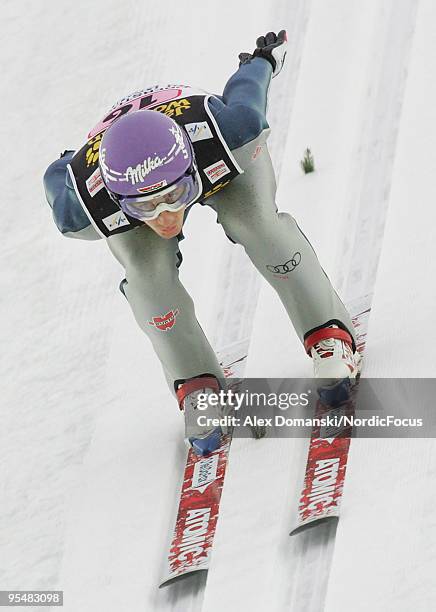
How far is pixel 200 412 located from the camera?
6.75 metres

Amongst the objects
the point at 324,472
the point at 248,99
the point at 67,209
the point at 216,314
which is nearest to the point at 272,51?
the point at 248,99

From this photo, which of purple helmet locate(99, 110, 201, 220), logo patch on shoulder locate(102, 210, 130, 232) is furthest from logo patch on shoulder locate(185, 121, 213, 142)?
logo patch on shoulder locate(102, 210, 130, 232)

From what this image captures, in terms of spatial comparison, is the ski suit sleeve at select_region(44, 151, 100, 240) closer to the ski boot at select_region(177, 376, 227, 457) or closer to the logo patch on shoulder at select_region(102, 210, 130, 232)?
the logo patch on shoulder at select_region(102, 210, 130, 232)

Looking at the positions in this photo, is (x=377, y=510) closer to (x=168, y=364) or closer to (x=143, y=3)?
(x=168, y=364)

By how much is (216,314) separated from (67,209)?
1.52m

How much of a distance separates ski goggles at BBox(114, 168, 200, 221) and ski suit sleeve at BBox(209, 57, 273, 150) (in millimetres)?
243

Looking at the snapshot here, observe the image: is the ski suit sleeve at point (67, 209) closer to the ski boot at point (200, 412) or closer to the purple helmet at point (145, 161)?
the purple helmet at point (145, 161)

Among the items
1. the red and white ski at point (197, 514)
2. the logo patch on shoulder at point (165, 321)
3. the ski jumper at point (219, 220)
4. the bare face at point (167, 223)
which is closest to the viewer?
the bare face at point (167, 223)

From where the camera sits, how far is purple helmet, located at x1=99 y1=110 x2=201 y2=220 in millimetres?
5902

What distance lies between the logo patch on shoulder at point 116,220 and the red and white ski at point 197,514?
116 cm

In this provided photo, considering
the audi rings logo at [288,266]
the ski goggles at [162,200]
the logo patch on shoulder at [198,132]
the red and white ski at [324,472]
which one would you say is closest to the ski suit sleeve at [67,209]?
the ski goggles at [162,200]

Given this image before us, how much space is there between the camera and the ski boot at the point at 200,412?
22.1 feet

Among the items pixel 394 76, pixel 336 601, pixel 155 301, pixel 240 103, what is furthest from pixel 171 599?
pixel 394 76

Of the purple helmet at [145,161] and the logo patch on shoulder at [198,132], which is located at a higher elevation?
the logo patch on shoulder at [198,132]
